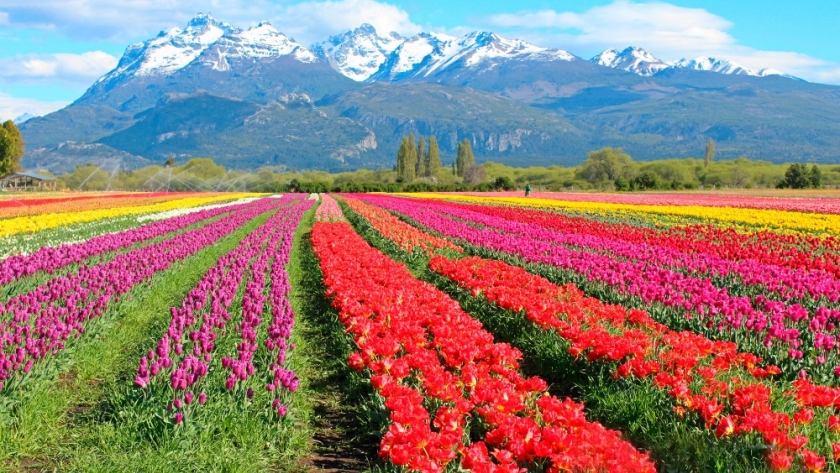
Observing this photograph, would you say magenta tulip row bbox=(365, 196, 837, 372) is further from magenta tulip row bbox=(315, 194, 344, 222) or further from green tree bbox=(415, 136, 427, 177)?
green tree bbox=(415, 136, 427, 177)

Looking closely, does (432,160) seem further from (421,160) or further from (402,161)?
(402,161)

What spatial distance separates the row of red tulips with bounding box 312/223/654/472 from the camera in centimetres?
400

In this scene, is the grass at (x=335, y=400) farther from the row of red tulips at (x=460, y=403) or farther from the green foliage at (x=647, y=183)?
the green foliage at (x=647, y=183)

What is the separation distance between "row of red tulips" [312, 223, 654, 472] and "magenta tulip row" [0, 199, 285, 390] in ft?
9.62

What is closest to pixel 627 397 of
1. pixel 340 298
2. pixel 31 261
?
pixel 340 298

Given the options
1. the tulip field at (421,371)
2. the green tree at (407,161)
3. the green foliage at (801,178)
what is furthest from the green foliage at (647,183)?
the tulip field at (421,371)

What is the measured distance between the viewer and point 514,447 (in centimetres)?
420

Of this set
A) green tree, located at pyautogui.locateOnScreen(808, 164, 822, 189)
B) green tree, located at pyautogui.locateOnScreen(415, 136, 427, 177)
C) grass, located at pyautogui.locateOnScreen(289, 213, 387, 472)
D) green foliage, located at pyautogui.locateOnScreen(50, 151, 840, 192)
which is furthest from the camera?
green tree, located at pyautogui.locateOnScreen(415, 136, 427, 177)

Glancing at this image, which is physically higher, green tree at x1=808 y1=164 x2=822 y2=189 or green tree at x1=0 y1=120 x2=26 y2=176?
green tree at x1=0 y1=120 x2=26 y2=176

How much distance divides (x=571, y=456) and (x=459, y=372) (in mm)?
2391

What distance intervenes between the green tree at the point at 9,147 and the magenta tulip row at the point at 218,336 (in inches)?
3267

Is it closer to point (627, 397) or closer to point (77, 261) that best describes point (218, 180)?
point (77, 261)

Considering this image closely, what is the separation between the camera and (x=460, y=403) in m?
4.81

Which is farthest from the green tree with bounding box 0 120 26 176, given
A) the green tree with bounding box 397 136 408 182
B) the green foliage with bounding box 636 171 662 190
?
the green foliage with bounding box 636 171 662 190
